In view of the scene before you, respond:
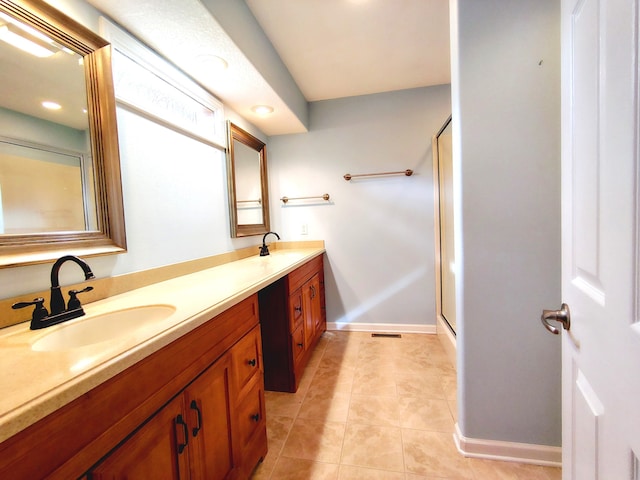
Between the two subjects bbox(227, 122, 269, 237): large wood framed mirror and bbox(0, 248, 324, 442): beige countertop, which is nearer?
bbox(0, 248, 324, 442): beige countertop

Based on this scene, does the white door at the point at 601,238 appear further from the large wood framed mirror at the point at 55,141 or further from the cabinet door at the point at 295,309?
the large wood framed mirror at the point at 55,141

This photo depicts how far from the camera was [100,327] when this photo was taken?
0.89 m

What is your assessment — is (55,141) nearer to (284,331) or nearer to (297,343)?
(284,331)

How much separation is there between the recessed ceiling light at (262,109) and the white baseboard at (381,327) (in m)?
2.10

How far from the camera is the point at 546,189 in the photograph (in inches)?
42.8

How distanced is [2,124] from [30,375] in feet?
2.61

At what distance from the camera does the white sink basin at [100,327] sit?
0.77 meters

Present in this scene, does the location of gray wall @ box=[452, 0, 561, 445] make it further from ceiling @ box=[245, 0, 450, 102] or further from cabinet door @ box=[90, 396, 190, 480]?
cabinet door @ box=[90, 396, 190, 480]

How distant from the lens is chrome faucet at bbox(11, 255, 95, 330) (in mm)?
773

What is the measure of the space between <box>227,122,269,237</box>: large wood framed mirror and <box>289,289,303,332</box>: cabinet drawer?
2.20 ft

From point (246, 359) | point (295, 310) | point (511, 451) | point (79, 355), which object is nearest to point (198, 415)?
point (246, 359)

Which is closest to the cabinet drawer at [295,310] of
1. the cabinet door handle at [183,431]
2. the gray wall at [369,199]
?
the gray wall at [369,199]

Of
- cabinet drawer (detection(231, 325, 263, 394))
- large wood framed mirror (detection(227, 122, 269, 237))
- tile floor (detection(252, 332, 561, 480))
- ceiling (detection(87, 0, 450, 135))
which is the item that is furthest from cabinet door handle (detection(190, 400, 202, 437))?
ceiling (detection(87, 0, 450, 135))

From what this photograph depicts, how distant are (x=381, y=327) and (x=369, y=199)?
1.30 metres
